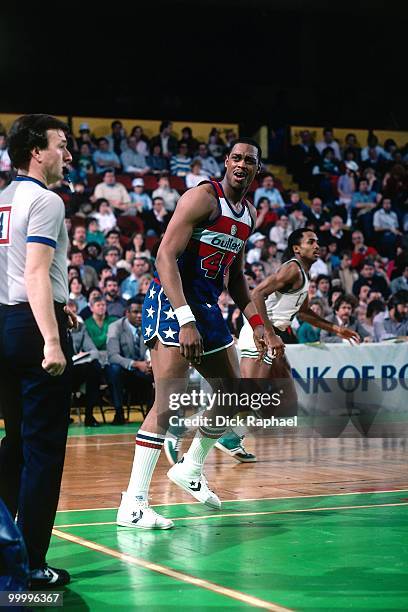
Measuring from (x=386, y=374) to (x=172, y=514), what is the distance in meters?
7.78

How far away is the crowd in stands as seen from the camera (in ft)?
45.7

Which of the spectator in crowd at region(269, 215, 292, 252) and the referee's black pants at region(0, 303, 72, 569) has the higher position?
the spectator in crowd at region(269, 215, 292, 252)

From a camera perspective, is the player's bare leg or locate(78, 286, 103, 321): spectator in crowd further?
locate(78, 286, 103, 321): spectator in crowd

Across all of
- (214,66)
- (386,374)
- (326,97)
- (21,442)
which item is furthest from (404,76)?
(21,442)

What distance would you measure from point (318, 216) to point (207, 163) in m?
2.50

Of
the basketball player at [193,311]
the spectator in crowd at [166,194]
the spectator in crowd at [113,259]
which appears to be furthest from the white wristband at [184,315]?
the spectator in crowd at [166,194]

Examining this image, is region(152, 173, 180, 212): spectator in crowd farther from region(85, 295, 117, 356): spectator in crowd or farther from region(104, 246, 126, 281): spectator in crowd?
region(85, 295, 117, 356): spectator in crowd

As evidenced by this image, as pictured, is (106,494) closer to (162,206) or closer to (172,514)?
(172,514)

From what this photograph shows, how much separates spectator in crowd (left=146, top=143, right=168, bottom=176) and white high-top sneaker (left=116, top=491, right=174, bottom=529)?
48.7 ft

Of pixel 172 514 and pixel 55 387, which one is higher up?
pixel 55 387

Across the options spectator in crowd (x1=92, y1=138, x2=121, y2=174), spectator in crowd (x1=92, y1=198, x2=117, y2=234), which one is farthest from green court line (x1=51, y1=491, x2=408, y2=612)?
spectator in crowd (x1=92, y1=138, x2=121, y2=174)

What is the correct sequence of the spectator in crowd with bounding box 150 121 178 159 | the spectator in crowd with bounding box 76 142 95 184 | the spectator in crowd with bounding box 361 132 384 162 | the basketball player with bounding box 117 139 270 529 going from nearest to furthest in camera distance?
1. the basketball player with bounding box 117 139 270 529
2. the spectator in crowd with bounding box 76 142 95 184
3. the spectator in crowd with bounding box 150 121 178 159
4. the spectator in crowd with bounding box 361 132 384 162

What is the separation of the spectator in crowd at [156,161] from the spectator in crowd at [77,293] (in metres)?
6.53

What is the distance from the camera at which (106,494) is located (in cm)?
758
